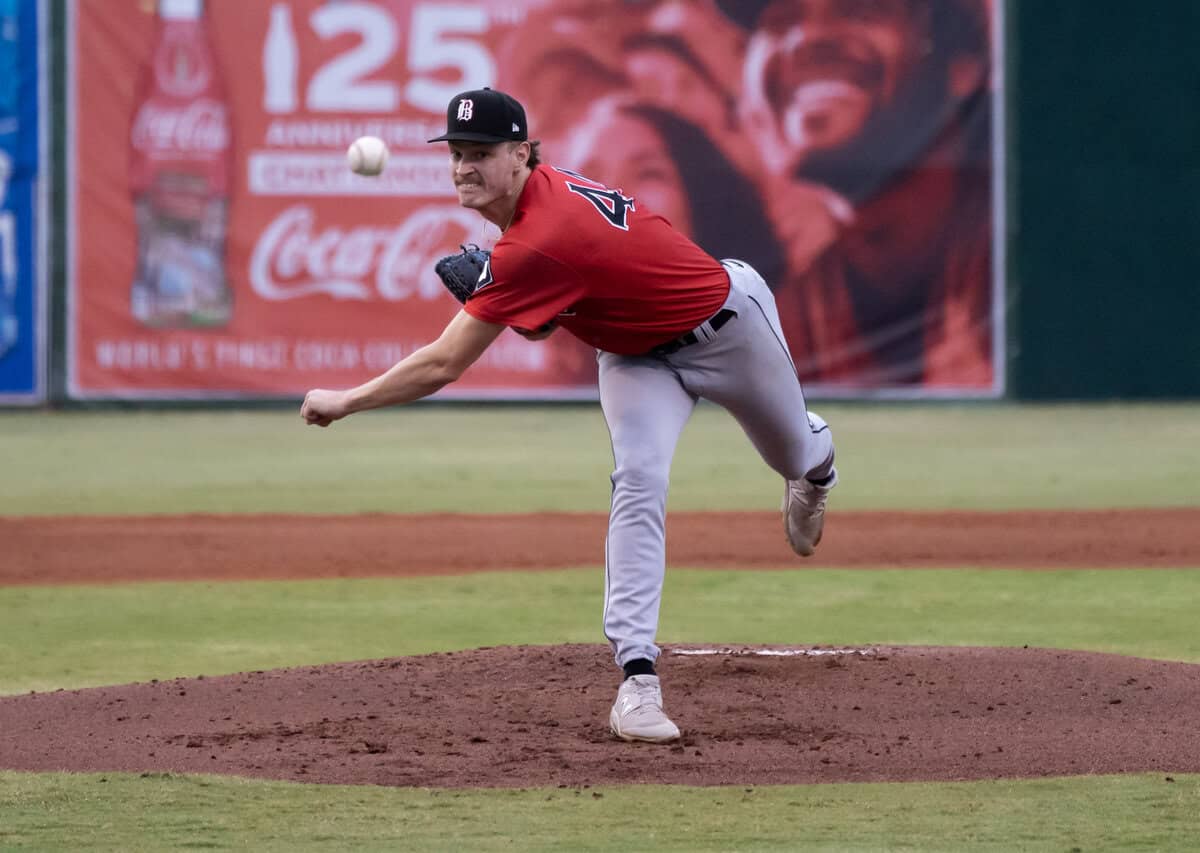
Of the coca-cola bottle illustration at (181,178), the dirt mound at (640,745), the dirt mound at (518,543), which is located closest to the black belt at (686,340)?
the dirt mound at (640,745)

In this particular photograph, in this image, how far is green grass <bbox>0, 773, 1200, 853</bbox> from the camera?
354 centimetres

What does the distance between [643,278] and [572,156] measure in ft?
41.0

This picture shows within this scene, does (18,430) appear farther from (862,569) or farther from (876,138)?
(862,569)

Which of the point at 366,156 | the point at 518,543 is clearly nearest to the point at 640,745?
the point at 518,543

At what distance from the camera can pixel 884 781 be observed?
13.5 feet

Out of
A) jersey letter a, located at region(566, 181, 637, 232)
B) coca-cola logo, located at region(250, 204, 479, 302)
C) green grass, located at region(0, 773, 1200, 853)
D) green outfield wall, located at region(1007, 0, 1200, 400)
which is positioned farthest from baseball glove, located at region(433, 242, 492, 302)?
green outfield wall, located at region(1007, 0, 1200, 400)

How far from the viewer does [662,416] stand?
15.5 ft

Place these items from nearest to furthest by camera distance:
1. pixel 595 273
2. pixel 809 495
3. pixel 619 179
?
pixel 595 273, pixel 809 495, pixel 619 179

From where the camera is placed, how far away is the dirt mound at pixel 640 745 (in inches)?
168

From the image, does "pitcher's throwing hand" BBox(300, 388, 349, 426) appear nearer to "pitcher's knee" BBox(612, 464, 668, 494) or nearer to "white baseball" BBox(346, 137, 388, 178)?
"pitcher's knee" BBox(612, 464, 668, 494)

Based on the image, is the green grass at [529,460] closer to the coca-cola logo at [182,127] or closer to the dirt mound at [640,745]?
the coca-cola logo at [182,127]

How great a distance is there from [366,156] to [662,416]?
9.44 m

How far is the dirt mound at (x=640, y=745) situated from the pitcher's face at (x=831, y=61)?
1178 centimetres

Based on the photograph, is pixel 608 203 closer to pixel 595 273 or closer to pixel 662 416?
pixel 595 273
